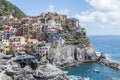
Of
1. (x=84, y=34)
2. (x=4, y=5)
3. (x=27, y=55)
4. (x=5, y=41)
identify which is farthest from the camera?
(x=4, y=5)

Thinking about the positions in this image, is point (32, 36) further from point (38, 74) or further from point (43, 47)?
point (38, 74)

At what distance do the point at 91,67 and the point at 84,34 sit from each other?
1913 cm

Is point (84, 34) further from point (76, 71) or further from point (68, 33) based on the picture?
point (76, 71)

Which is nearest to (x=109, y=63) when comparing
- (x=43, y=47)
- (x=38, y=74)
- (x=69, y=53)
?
(x=69, y=53)

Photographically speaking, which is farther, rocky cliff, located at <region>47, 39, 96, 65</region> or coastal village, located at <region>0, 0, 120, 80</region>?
rocky cliff, located at <region>47, 39, 96, 65</region>

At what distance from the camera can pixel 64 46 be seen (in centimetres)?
9412

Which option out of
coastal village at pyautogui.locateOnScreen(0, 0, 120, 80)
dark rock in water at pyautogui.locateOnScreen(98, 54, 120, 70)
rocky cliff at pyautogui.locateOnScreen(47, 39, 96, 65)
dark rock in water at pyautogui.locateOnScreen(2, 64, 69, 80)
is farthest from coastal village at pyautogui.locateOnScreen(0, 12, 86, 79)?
dark rock in water at pyautogui.locateOnScreen(98, 54, 120, 70)


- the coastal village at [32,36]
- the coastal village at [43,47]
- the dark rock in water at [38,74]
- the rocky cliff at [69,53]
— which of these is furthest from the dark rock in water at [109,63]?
the dark rock in water at [38,74]

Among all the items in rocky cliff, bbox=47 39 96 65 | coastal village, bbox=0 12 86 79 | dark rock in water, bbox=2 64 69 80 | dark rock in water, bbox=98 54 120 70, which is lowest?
dark rock in water, bbox=98 54 120 70

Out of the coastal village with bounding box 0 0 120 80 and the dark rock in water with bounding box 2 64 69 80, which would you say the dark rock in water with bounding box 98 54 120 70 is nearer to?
the coastal village with bounding box 0 0 120 80

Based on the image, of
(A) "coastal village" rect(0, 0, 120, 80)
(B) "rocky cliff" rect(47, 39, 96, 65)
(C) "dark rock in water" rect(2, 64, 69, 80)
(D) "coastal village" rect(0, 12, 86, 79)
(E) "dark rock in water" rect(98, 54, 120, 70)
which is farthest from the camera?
→ (E) "dark rock in water" rect(98, 54, 120, 70)

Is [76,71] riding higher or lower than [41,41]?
lower

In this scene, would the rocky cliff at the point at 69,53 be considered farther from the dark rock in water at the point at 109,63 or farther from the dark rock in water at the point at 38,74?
the dark rock in water at the point at 38,74

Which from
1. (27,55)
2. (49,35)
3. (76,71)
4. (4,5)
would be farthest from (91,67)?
(4,5)
